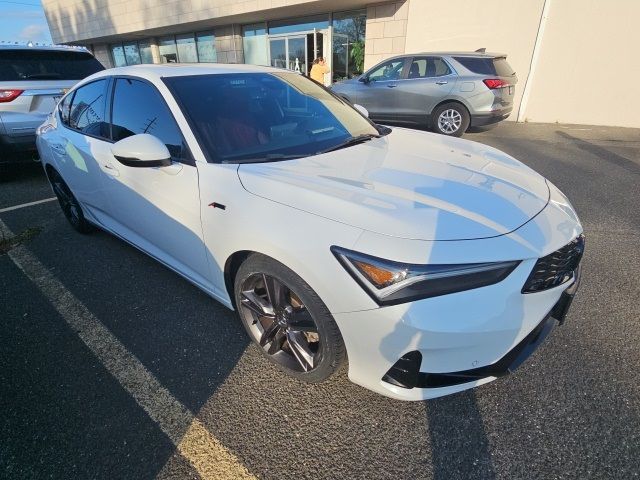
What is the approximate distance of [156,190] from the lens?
2.41 meters

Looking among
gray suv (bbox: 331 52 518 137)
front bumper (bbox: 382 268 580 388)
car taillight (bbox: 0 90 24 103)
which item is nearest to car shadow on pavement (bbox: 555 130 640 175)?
gray suv (bbox: 331 52 518 137)

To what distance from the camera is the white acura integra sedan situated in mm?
1497

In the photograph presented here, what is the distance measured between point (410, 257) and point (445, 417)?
887 mm

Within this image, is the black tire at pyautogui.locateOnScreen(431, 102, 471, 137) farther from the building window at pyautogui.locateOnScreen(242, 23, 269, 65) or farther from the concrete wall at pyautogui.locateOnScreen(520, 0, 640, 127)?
the building window at pyautogui.locateOnScreen(242, 23, 269, 65)

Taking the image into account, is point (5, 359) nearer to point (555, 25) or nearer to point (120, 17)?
point (555, 25)

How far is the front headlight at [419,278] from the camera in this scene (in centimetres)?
147

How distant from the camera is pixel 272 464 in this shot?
64.0 inches

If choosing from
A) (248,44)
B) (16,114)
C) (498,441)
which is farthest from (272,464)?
(248,44)

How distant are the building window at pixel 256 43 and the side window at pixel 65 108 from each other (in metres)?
12.9

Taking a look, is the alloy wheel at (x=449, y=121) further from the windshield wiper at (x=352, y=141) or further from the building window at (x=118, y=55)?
the building window at (x=118, y=55)

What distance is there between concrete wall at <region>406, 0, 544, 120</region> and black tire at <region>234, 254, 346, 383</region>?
11010mm

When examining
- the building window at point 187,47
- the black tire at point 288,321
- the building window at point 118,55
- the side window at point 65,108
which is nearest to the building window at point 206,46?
the building window at point 187,47

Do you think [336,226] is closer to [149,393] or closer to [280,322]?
[280,322]

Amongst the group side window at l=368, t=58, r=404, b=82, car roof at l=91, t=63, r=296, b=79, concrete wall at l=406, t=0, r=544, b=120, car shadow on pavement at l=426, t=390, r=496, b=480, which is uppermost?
concrete wall at l=406, t=0, r=544, b=120
